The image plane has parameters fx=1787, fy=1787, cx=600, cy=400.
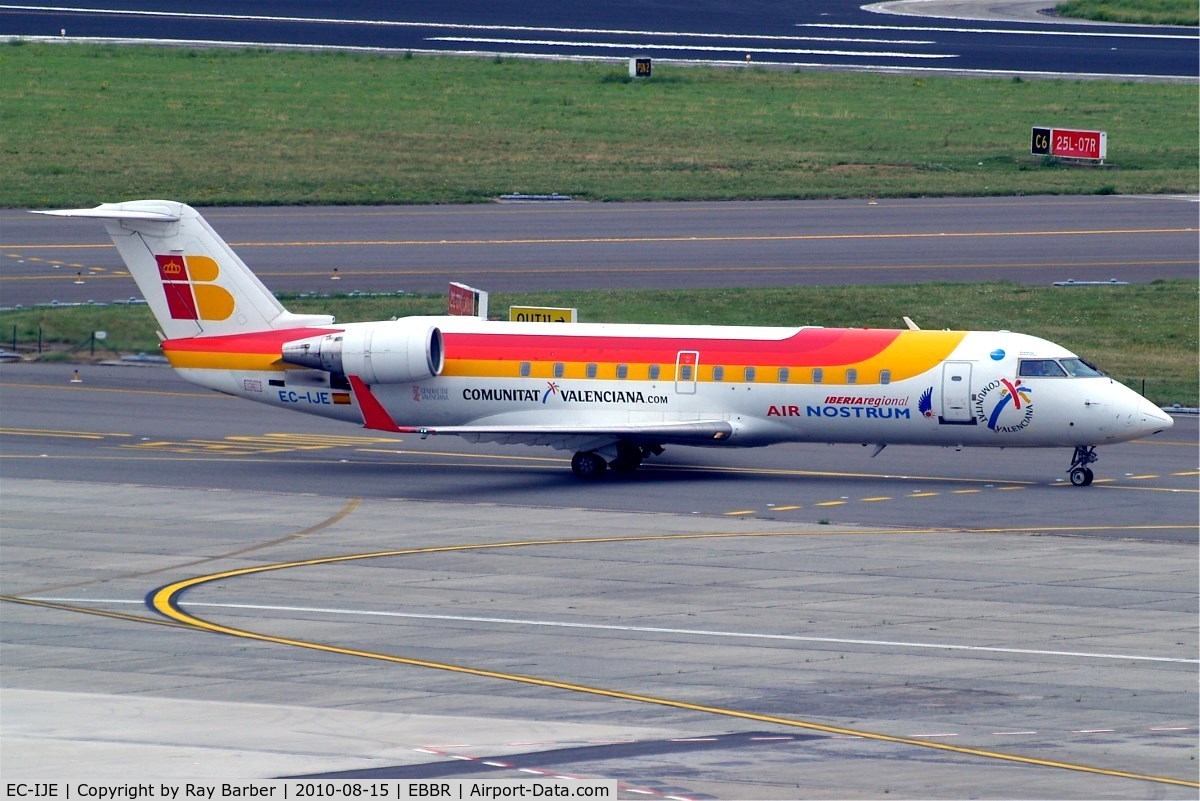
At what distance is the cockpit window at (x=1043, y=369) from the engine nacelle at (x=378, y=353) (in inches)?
469

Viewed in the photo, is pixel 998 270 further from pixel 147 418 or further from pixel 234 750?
pixel 234 750

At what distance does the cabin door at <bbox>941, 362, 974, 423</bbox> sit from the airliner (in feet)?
0.09

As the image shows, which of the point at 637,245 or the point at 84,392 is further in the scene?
the point at 637,245

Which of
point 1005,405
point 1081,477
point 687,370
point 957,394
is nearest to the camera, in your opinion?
point 1005,405

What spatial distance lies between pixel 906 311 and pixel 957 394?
1722cm

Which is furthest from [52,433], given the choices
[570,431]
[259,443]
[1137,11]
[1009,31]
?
[1137,11]

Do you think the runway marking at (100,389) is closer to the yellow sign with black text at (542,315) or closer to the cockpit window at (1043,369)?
the yellow sign with black text at (542,315)

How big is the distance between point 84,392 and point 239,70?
44756 mm

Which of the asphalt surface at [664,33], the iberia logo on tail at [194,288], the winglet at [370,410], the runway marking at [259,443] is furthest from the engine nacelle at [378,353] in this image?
the asphalt surface at [664,33]

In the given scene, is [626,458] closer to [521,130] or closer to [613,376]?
[613,376]

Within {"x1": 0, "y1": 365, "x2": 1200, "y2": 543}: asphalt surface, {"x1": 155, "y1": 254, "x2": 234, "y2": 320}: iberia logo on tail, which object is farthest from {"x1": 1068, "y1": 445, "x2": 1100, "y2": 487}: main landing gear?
{"x1": 155, "y1": 254, "x2": 234, "y2": 320}: iberia logo on tail

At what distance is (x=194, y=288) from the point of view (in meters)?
37.7

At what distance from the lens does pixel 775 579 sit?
27.4 metres

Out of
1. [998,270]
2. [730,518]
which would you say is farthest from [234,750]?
[998,270]
